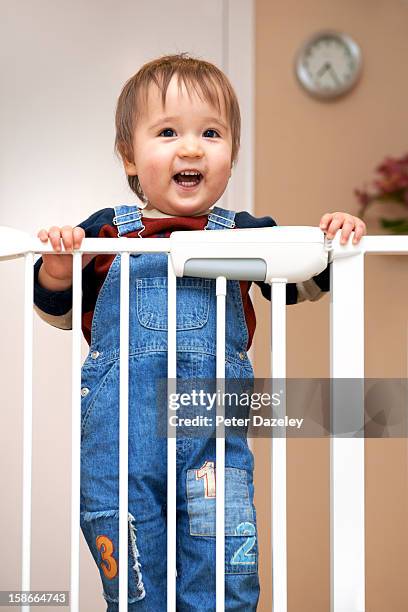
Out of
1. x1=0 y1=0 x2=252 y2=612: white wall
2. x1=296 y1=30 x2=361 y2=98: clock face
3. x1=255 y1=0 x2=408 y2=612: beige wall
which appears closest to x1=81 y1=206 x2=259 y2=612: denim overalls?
x1=0 y1=0 x2=252 y2=612: white wall

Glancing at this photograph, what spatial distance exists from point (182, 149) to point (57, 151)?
3.96 ft

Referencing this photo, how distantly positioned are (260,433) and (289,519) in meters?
1.56

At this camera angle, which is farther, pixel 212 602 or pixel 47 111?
pixel 47 111

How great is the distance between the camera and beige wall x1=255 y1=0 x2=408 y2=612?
2.57m

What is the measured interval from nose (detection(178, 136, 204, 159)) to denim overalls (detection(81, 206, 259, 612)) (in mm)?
150

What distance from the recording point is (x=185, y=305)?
1.16 meters

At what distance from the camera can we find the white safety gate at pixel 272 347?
1056 millimetres

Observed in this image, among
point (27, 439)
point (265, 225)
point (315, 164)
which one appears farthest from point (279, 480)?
point (315, 164)

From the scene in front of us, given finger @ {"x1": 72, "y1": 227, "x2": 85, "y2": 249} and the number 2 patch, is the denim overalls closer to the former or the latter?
the number 2 patch

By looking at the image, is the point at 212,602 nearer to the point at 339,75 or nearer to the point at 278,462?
the point at 278,462

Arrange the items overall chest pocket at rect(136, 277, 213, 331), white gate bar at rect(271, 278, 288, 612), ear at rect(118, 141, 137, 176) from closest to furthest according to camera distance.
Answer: white gate bar at rect(271, 278, 288, 612)
overall chest pocket at rect(136, 277, 213, 331)
ear at rect(118, 141, 137, 176)

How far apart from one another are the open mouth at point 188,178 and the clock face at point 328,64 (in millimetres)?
1447

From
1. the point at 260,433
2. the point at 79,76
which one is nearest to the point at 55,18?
the point at 79,76

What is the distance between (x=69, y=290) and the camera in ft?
4.17
